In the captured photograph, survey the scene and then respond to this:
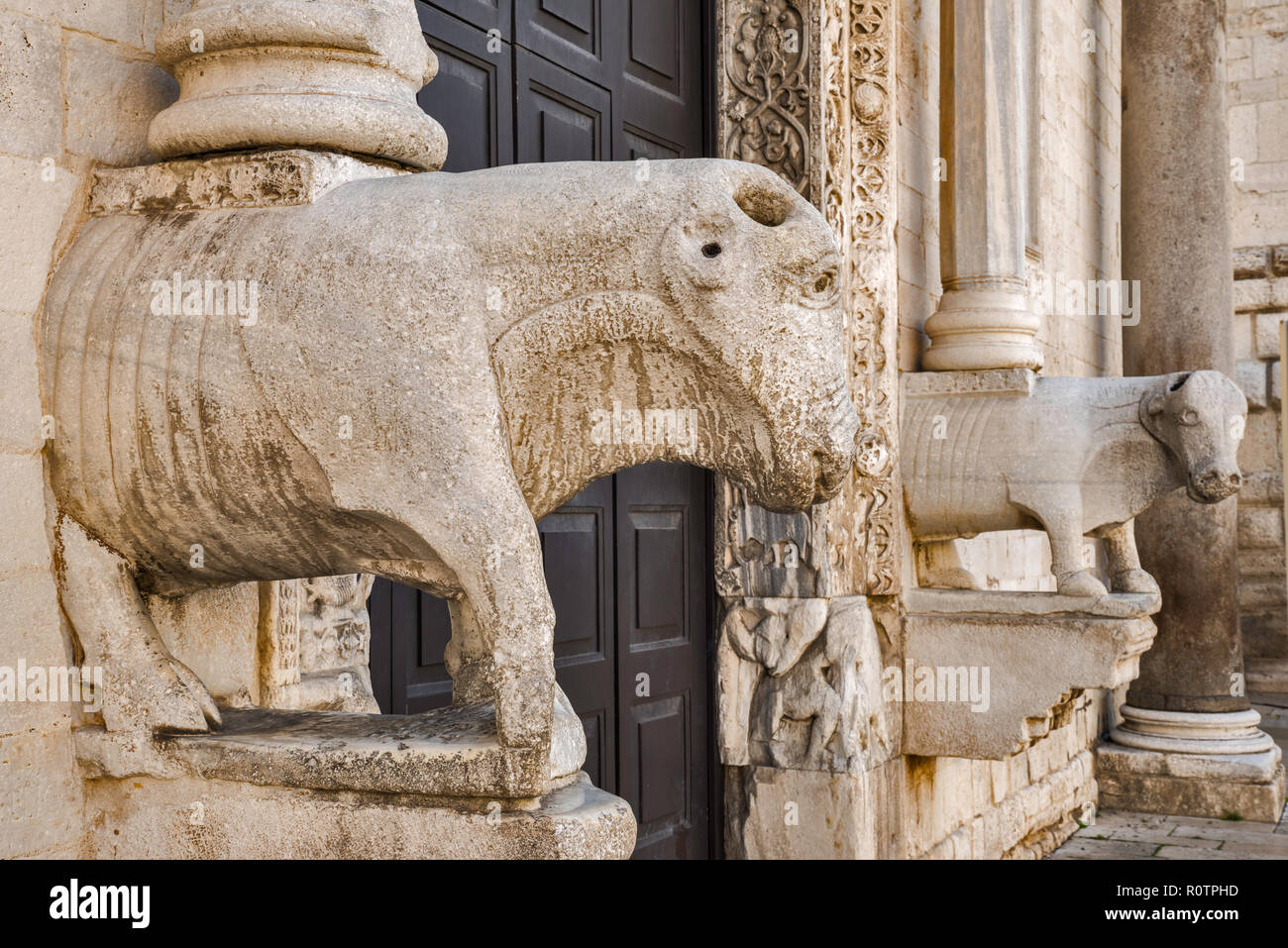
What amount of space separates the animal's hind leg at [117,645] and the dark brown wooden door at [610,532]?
105cm

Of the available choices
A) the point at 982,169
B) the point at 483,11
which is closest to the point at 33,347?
the point at 483,11

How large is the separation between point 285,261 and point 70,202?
340 millimetres

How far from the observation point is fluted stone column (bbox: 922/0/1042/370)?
402cm

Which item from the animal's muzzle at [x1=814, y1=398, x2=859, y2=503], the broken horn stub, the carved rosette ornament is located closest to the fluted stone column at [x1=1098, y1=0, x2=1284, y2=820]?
the carved rosette ornament

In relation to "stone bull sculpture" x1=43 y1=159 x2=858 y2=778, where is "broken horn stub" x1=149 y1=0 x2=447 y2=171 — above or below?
above

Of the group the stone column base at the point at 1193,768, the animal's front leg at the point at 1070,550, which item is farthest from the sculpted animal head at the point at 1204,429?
the stone column base at the point at 1193,768

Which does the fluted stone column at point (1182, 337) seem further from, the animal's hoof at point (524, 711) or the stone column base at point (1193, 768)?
the animal's hoof at point (524, 711)

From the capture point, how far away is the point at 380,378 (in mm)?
1251

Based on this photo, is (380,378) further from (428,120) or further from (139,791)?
(139,791)

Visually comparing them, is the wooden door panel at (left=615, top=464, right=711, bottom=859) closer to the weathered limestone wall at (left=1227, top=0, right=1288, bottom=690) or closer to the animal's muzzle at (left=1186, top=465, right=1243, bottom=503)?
the animal's muzzle at (left=1186, top=465, right=1243, bottom=503)

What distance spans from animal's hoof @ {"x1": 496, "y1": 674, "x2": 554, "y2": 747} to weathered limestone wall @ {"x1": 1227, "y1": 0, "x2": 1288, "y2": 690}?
27.1 feet

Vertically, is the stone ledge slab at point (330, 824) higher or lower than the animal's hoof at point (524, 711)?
lower

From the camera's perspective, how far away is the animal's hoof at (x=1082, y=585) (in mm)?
3453

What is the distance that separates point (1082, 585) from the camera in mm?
3461
